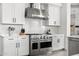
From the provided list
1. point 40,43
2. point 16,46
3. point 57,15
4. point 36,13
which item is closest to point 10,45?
point 16,46

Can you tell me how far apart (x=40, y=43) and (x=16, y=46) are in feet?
0.76

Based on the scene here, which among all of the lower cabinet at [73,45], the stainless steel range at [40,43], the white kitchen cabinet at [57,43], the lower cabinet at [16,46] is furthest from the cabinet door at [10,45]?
the lower cabinet at [73,45]

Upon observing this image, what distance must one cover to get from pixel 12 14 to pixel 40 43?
39 cm

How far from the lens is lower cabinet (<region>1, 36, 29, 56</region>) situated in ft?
3.37

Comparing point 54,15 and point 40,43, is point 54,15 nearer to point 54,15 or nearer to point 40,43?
point 54,15

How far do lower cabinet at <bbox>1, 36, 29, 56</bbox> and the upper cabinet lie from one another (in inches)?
7.0

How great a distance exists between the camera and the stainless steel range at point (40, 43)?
113cm

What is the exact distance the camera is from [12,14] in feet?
3.66

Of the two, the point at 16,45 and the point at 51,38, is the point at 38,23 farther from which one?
the point at 16,45

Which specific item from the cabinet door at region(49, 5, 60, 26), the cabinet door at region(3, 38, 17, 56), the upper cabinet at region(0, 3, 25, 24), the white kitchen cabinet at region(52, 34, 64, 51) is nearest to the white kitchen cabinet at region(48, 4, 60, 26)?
the cabinet door at region(49, 5, 60, 26)

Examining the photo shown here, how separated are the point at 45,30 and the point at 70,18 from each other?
0.25 meters

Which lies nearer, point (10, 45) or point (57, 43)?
point (10, 45)

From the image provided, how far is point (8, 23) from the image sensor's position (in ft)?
3.73

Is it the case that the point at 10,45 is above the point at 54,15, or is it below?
below
